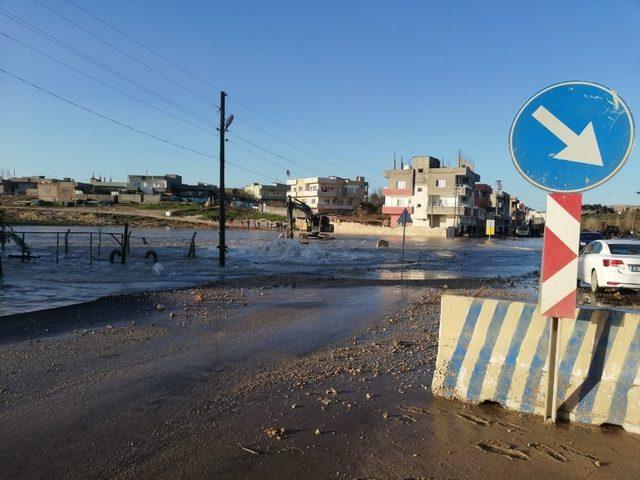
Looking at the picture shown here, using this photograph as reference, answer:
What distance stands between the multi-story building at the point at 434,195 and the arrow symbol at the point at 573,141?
82.5 metres

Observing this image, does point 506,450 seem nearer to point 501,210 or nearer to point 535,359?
point 535,359

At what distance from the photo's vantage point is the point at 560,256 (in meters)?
4.03

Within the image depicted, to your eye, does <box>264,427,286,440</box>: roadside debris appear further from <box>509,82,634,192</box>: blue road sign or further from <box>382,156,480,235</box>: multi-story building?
<box>382,156,480,235</box>: multi-story building

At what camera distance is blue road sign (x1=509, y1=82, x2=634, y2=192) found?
3.76 m

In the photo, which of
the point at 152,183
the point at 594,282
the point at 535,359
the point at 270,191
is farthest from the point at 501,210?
the point at 535,359

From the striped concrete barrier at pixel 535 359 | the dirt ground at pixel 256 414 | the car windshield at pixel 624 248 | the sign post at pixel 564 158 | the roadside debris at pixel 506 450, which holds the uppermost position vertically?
the sign post at pixel 564 158

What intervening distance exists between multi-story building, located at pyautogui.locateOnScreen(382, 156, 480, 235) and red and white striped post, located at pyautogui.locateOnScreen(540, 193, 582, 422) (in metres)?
82.5

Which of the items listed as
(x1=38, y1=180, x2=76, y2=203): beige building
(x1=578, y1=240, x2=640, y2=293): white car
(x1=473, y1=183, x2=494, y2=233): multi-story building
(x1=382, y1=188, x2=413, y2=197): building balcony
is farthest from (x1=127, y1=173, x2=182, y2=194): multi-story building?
(x1=578, y1=240, x2=640, y2=293): white car

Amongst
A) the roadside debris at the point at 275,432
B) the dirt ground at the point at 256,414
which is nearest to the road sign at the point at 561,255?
the dirt ground at the point at 256,414

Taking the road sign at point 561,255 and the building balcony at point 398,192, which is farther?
the building balcony at point 398,192

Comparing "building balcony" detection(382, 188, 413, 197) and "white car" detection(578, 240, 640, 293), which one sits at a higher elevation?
"building balcony" detection(382, 188, 413, 197)

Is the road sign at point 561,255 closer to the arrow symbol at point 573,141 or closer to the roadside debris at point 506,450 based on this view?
the arrow symbol at point 573,141

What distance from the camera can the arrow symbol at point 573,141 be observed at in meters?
3.81

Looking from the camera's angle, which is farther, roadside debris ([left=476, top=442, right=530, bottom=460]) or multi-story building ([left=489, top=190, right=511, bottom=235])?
multi-story building ([left=489, top=190, right=511, bottom=235])
